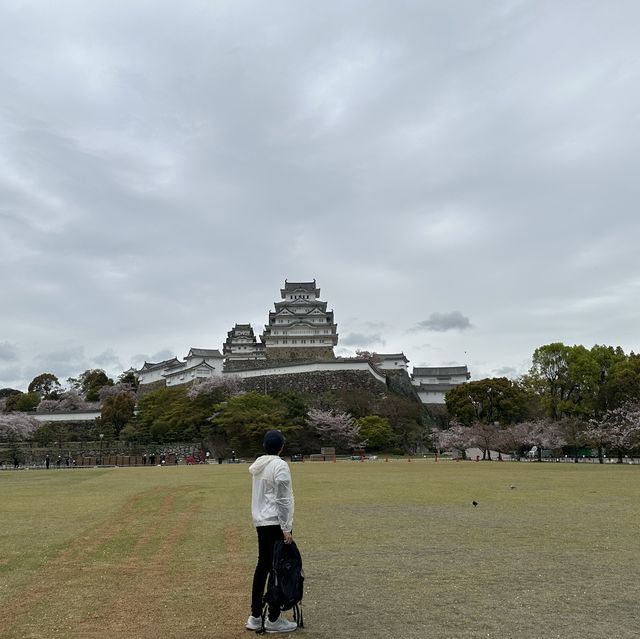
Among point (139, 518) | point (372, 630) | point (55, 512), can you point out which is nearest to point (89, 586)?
point (372, 630)

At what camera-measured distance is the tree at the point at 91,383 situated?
8369cm

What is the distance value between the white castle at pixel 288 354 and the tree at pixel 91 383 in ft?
17.8

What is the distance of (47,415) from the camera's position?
67.0 m

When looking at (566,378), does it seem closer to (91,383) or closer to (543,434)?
(543,434)

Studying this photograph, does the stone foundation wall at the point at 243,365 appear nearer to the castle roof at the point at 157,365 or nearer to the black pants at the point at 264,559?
the castle roof at the point at 157,365

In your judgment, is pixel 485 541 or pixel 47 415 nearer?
pixel 485 541

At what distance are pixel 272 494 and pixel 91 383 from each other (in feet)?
290

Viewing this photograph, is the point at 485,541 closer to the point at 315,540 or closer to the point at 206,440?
the point at 315,540

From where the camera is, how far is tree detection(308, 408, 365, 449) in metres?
56.6

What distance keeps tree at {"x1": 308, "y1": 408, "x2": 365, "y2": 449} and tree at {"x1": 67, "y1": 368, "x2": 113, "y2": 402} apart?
129ft

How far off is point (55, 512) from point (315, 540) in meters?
7.22

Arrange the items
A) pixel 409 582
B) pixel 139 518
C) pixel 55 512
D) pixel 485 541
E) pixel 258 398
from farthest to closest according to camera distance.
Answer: pixel 258 398 → pixel 55 512 → pixel 139 518 → pixel 485 541 → pixel 409 582

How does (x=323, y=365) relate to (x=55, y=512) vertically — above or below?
above

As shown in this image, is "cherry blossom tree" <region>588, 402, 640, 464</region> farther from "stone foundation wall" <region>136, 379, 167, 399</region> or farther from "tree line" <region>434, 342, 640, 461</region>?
"stone foundation wall" <region>136, 379, 167, 399</region>
